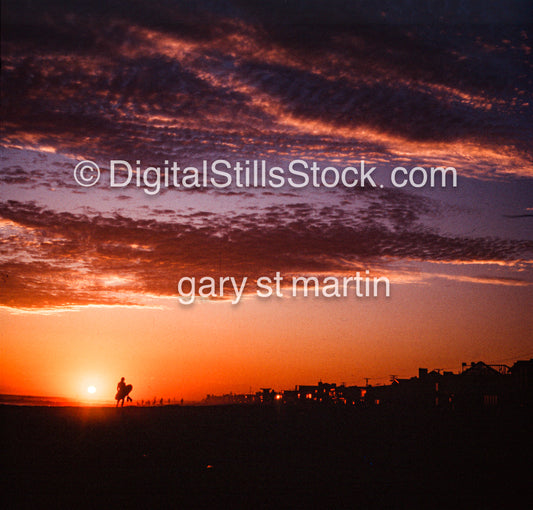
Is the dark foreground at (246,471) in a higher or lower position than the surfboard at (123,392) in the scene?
lower

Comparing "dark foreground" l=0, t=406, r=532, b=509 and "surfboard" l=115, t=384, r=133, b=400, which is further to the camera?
"surfboard" l=115, t=384, r=133, b=400

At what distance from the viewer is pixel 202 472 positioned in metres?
12.5

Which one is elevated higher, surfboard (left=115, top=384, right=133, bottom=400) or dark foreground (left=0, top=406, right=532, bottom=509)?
surfboard (left=115, top=384, right=133, bottom=400)

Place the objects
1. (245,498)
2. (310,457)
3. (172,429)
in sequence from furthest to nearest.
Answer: (172,429)
(310,457)
(245,498)

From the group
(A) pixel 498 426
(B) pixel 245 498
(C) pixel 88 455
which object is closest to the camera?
(B) pixel 245 498

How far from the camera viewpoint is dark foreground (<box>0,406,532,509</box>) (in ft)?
33.2

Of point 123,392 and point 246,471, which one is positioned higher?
point 123,392

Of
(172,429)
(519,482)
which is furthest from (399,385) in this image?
(519,482)

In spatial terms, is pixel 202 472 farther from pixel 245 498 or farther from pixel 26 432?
pixel 26 432

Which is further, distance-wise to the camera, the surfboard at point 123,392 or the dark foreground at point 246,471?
the surfboard at point 123,392

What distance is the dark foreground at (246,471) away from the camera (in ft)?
33.2

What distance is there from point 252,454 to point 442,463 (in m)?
5.73

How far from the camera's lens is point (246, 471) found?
42.1 feet

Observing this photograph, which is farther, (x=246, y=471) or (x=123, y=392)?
(x=123, y=392)
